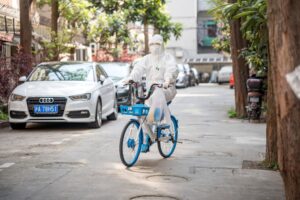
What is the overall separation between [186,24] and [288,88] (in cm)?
6383

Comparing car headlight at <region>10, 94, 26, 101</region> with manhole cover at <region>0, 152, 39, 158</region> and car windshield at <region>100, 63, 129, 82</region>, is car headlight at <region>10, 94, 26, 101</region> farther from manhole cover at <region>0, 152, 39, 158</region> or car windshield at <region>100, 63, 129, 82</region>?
car windshield at <region>100, 63, 129, 82</region>

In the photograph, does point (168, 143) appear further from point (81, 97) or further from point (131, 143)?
point (81, 97)

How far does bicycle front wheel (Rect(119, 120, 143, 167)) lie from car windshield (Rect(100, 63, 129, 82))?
477 inches

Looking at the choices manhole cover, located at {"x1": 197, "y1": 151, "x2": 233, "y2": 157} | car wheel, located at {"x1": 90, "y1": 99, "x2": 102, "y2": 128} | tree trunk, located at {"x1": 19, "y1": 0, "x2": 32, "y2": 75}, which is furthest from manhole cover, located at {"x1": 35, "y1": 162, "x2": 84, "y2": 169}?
tree trunk, located at {"x1": 19, "y1": 0, "x2": 32, "y2": 75}

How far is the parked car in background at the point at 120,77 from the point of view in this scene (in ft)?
63.7

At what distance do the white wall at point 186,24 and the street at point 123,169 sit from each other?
5463 centimetres

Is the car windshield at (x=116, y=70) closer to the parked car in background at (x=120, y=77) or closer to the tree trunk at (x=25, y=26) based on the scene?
the parked car in background at (x=120, y=77)

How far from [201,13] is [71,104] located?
58.2 m

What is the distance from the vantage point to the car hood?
12758mm

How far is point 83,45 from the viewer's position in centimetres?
4291

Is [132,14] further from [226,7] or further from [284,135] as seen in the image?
[284,135]

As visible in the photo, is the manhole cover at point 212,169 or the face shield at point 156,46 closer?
the manhole cover at point 212,169

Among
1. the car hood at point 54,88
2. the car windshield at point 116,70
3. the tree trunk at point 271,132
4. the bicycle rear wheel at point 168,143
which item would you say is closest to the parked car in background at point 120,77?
the car windshield at point 116,70

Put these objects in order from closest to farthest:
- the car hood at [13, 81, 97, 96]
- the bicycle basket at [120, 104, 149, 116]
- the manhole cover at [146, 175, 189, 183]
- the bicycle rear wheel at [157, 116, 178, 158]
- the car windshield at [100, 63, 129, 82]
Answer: the manhole cover at [146, 175, 189, 183], the bicycle basket at [120, 104, 149, 116], the bicycle rear wheel at [157, 116, 178, 158], the car hood at [13, 81, 97, 96], the car windshield at [100, 63, 129, 82]
